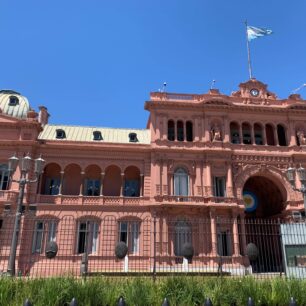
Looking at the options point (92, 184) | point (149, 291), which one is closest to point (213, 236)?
point (92, 184)

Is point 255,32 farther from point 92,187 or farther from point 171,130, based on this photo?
point 92,187

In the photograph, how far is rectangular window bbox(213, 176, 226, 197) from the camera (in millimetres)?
30933

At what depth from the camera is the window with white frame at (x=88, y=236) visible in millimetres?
28500

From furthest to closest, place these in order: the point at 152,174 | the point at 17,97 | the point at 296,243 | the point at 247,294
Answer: the point at 17,97, the point at 152,174, the point at 296,243, the point at 247,294

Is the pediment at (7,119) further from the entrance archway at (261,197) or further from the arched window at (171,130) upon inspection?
the entrance archway at (261,197)

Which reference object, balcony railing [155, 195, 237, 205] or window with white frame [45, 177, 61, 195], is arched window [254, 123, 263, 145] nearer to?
balcony railing [155, 195, 237, 205]

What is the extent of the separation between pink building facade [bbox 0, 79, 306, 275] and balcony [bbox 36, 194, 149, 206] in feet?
0.30

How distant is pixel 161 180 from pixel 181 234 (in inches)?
205

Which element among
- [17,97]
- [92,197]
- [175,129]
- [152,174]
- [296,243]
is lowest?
[296,243]

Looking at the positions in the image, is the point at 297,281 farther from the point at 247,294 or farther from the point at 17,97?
the point at 17,97

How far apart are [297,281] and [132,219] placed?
20.0 metres

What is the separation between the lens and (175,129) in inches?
1287

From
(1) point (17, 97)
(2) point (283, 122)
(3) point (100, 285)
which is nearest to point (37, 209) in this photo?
(1) point (17, 97)

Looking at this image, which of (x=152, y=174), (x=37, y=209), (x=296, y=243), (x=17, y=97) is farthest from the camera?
(x=17, y=97)
